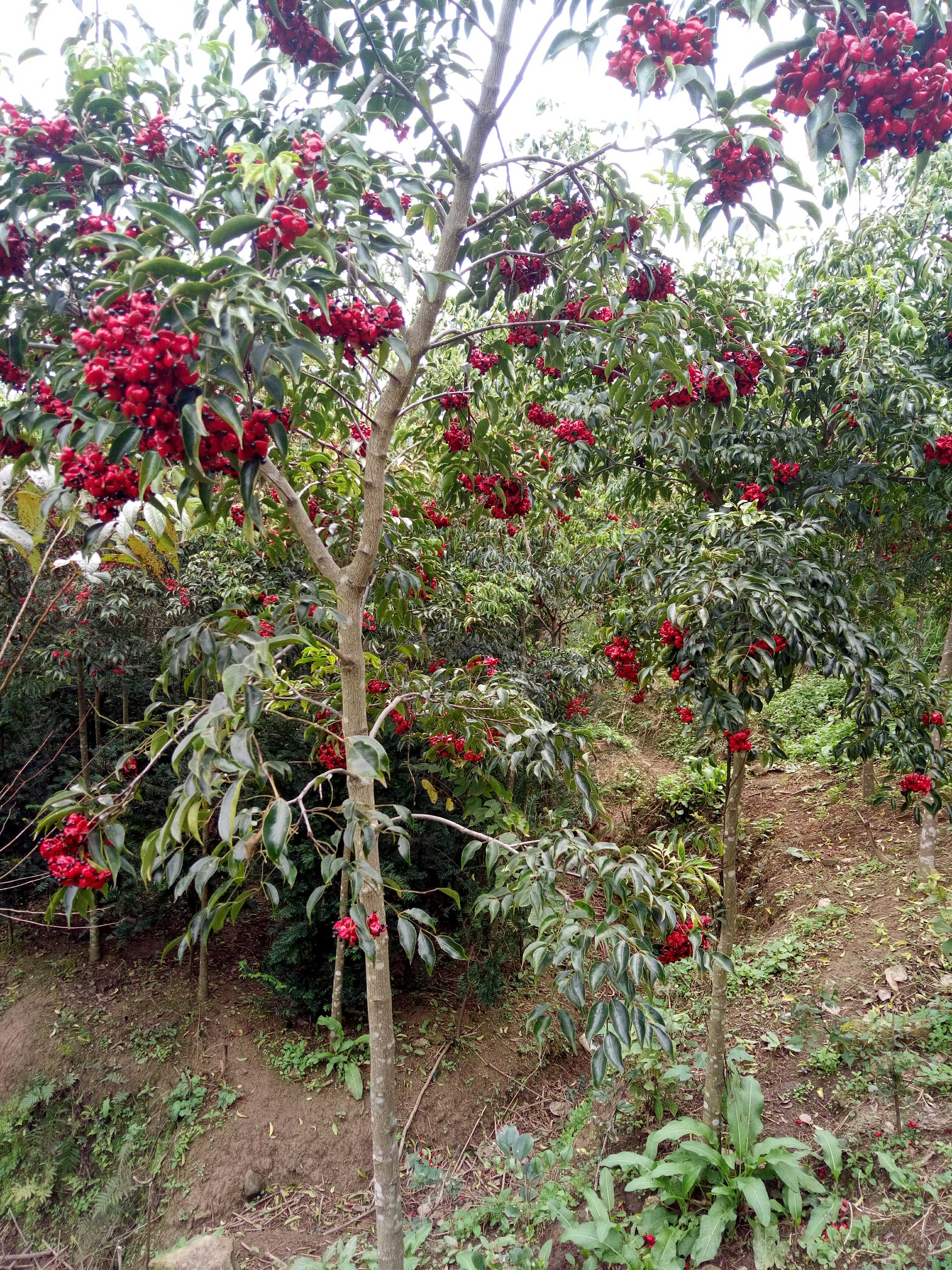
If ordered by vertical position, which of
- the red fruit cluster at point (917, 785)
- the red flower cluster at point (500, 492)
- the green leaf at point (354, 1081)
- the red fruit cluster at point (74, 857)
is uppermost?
the red flower cluster at point (500, 492)

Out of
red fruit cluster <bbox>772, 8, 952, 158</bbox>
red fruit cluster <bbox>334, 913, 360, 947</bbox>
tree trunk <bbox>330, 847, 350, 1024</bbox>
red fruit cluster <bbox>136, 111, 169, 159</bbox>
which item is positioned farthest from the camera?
tree trunk <bbox>330, 847, 350, 1024</bbox>

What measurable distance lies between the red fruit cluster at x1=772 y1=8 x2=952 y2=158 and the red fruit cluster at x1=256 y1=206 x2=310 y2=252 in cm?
76

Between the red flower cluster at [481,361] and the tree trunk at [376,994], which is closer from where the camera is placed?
the tree trunk at [376,994]

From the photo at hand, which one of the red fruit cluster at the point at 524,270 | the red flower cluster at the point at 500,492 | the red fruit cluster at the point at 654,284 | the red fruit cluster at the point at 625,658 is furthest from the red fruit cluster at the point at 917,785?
the red fruit cluster at the point at 524,270

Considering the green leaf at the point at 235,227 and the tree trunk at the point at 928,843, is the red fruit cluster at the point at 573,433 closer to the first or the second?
the green leaf at the point at 235,227

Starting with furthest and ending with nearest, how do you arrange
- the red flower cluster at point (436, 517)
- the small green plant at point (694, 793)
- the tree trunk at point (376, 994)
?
the small green plant at point (694, 793), the red flower cluster at point (436, 517), the tree trunk at point (376, 994)

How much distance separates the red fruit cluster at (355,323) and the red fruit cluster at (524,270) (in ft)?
2.13

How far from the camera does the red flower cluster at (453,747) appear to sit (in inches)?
82.8

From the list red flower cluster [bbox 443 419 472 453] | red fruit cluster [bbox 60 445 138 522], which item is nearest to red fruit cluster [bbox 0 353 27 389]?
red fruit cluster [bbox 60 445 138 522]

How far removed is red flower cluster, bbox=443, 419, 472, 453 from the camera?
2.11m

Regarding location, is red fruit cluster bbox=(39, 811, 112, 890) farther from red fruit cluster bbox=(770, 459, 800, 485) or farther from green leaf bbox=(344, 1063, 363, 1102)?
red fruit cluster bbox=(770, 459, 800, 485)

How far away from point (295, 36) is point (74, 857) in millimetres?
1735

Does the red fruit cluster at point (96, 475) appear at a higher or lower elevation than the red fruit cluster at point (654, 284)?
lower

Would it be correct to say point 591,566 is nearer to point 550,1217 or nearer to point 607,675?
point 607,675
